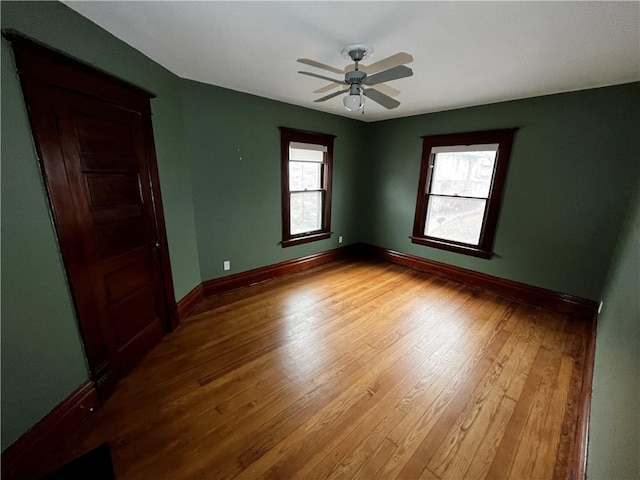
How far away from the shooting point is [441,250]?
3.91m

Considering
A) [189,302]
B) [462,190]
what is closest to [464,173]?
[462,190]

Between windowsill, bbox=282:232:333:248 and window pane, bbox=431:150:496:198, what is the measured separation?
6.09 ft

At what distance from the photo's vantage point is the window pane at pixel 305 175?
12.4ft

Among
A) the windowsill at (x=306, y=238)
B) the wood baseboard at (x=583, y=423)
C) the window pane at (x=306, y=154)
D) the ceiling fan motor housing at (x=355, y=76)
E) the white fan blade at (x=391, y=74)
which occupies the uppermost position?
the ceiling fan motor housing at (x=355, y=76)

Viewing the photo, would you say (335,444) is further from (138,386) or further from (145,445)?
(138,386)

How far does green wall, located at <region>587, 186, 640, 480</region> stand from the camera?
844mm

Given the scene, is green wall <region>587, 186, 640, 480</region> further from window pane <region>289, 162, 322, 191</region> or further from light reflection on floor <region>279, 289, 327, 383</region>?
window pane <region>289, 162, 322, 191</region>

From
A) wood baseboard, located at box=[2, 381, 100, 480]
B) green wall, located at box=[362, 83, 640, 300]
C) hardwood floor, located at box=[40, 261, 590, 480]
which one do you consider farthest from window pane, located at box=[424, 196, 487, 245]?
wood baseboard, located at box=[2, 381, 100, 480]

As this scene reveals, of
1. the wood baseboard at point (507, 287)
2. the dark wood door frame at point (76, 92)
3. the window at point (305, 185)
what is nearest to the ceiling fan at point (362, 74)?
the dark wood door frame at point (76, 92)

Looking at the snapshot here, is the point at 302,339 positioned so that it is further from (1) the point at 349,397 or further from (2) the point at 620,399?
(2) the point at 620,399

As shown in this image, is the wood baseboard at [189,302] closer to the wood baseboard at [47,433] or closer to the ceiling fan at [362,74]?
the wood baseboard at [47,433]

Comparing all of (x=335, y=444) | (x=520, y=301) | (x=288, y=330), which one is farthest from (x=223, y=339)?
(x=520, y=301)

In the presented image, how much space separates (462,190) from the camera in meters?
3.61

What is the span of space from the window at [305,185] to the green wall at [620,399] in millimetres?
3281
